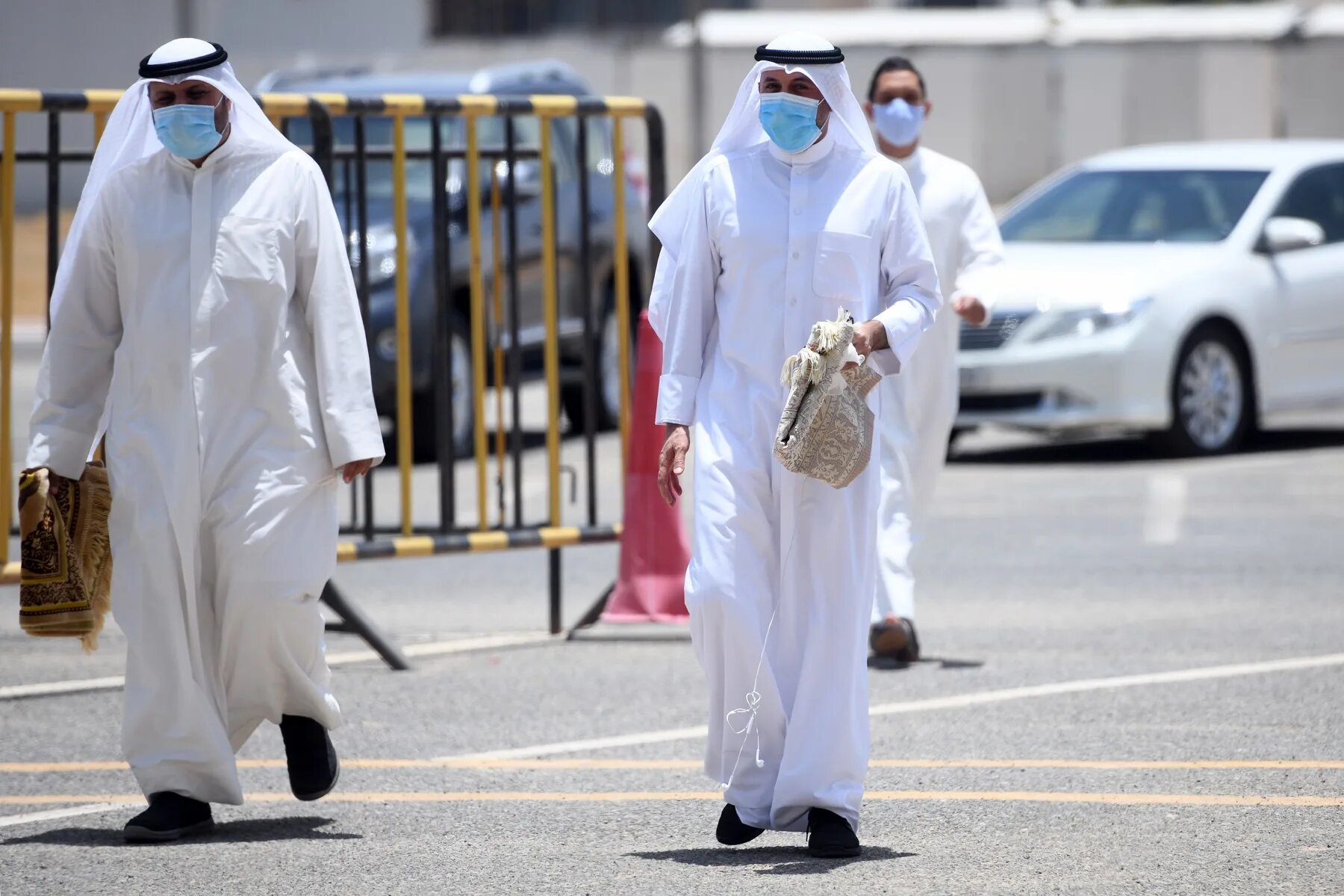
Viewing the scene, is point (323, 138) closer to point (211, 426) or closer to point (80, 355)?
point (80, 355)

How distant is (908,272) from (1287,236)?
357 inches

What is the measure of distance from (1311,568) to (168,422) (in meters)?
5.92

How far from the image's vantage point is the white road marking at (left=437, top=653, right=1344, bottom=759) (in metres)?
7.25

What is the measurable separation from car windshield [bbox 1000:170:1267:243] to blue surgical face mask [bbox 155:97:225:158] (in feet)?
31.3

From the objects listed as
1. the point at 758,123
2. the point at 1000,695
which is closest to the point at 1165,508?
the point at 1000,695

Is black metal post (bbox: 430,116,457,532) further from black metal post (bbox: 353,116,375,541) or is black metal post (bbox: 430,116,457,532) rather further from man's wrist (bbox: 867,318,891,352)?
man's wrist (bbox: 867,318,891,352)

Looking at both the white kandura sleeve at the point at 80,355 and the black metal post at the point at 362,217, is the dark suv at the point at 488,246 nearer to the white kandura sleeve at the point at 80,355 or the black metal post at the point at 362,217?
the black metal post at the point at 362,217

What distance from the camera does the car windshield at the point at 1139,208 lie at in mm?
14984

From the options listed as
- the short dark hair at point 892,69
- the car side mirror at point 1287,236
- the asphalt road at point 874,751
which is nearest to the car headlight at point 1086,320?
the car side mirror at point 1287,236

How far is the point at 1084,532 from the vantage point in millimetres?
11789

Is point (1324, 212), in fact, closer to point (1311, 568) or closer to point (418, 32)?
point (1311, 568)

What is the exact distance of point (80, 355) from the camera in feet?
20.5

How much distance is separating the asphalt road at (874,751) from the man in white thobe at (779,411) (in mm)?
269

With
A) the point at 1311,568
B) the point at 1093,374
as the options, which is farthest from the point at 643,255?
the point at 1311,568
